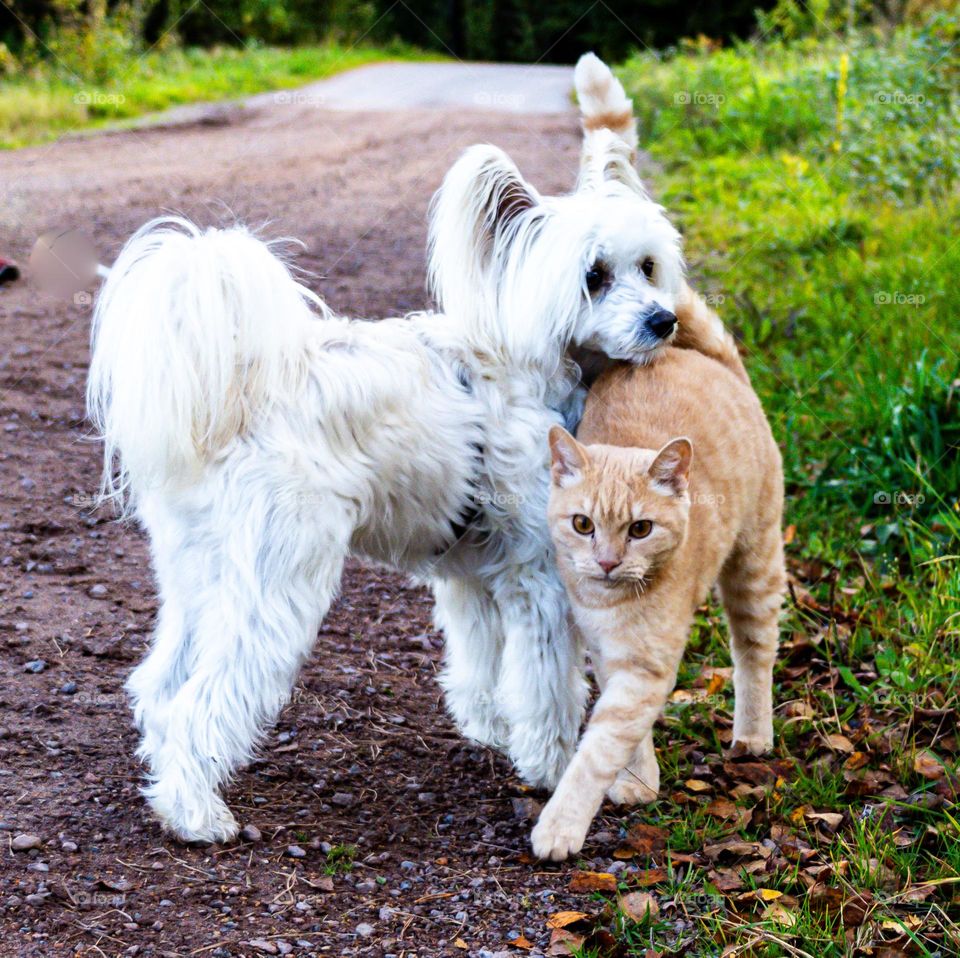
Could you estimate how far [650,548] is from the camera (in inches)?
141

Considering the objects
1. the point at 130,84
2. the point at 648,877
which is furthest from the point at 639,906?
the point at 130,84

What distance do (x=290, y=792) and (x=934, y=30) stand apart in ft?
26.8

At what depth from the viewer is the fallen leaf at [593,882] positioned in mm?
3461

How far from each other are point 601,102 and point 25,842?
305 cm

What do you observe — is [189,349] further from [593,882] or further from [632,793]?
[632,793]

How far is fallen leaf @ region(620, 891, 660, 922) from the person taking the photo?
3.27 metres

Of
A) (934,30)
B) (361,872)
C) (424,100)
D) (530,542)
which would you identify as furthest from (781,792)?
(424,100)

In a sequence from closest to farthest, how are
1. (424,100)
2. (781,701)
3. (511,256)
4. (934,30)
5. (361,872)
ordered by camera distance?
(361,872), (511,256), (781,701), (934,30), (424,100)

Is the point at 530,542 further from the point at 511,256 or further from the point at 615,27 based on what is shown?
the point at 615,27

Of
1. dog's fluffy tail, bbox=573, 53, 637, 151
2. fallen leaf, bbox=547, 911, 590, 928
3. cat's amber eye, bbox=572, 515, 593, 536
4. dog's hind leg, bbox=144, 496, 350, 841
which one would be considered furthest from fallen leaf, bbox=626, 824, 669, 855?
dog's fluffy tail, bbox=573, 53, 637, 151

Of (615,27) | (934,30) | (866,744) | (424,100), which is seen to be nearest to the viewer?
(866,744)

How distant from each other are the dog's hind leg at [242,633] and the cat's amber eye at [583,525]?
704 millimetres

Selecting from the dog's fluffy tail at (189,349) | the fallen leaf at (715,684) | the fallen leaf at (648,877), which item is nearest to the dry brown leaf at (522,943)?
the fallen leaf at (648,877)

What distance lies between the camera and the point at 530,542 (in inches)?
152
